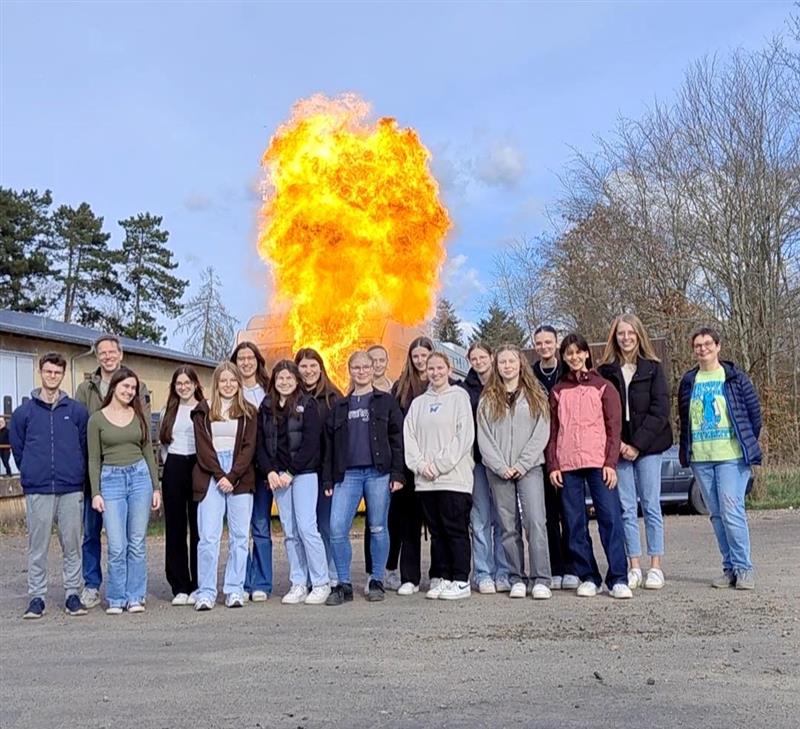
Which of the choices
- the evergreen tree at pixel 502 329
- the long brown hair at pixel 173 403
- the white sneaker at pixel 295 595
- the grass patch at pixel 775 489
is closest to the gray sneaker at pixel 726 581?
the white sneaker at pixel 295 595

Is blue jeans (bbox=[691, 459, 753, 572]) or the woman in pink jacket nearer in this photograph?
the woman in pink jacket

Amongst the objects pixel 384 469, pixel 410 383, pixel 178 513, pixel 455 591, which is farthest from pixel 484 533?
pixel 178 513

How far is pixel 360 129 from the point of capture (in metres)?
14.8

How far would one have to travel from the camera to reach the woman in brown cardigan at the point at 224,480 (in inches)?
310

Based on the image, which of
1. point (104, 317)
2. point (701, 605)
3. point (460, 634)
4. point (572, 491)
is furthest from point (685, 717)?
point (104, 317)

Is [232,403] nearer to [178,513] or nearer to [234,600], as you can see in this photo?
Answer: [178,513]

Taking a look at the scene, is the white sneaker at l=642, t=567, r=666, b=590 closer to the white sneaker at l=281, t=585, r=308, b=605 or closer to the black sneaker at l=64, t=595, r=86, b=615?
the white sneaker at l=281, t=585, r=308, b=605

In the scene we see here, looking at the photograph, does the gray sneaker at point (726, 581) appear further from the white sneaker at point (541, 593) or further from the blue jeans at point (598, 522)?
the white sneaker at point (541, 593)

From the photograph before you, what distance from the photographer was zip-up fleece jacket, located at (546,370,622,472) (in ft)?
25.4

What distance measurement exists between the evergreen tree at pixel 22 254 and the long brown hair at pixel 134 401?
4924 centimetres

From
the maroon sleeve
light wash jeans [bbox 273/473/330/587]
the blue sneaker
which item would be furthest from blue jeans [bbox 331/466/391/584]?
the blue sneaker

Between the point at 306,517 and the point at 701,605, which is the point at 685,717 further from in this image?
the point at 306,517

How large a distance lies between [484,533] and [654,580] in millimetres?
1488

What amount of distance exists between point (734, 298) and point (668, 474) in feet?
30.9
